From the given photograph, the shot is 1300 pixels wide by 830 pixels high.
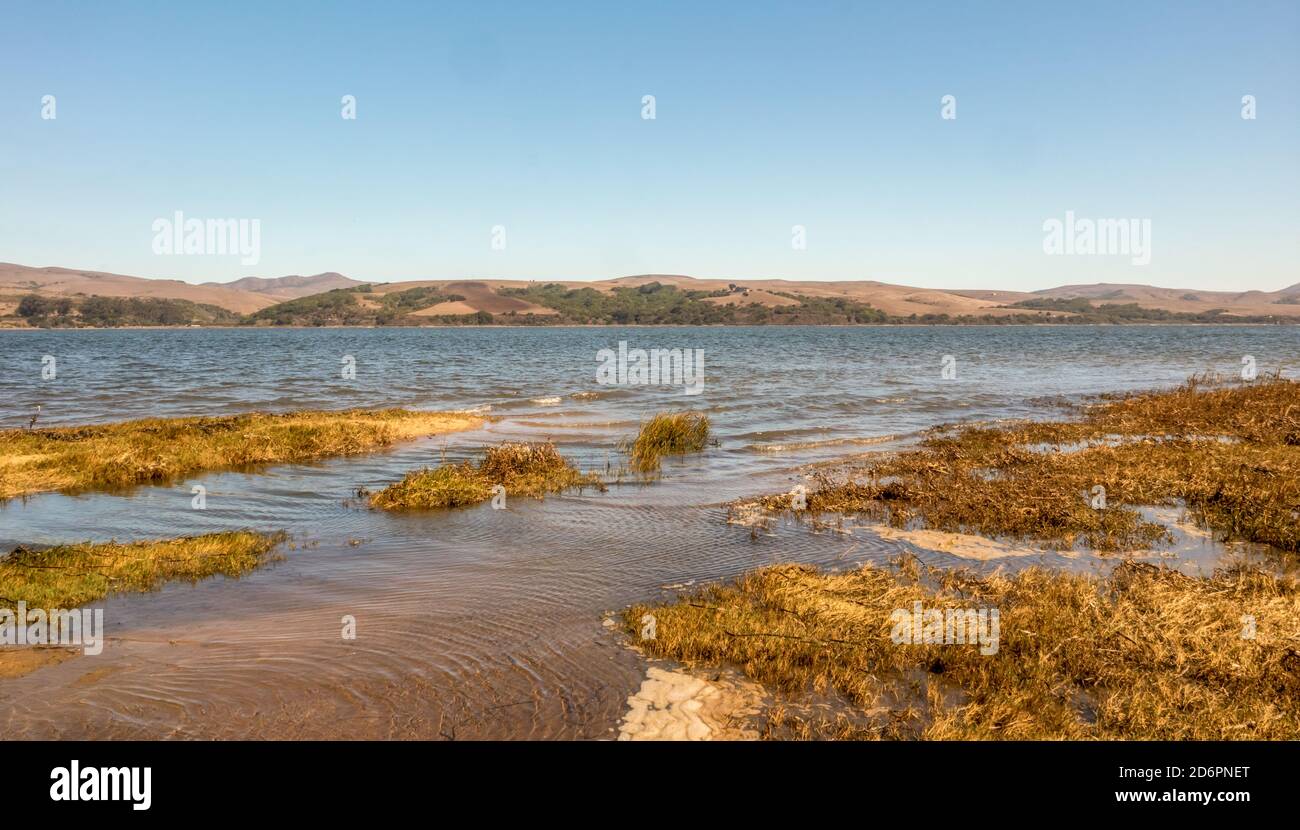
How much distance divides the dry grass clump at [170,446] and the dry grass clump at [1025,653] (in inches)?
628

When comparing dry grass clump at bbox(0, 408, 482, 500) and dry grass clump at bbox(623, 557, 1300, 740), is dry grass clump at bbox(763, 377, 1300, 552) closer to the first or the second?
dry grass clump at bbox(623, 557, 1300, 740)

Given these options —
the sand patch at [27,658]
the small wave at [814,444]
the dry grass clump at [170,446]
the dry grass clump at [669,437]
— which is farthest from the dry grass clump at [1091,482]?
the dry grass clump at [170,446]

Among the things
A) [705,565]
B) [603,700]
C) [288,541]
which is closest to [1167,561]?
[705,565]

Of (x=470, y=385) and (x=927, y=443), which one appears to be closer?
(x=927, y=443)

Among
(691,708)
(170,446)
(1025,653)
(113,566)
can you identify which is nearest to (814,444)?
(1025,653)

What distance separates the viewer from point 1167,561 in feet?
38.7

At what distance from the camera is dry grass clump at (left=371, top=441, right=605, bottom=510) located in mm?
16438

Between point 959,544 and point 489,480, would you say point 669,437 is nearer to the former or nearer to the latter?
point 489,480

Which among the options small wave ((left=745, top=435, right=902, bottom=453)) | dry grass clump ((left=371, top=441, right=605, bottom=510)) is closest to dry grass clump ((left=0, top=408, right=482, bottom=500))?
dry grass clump ((left=371, top=441, right=605, bottom=510))

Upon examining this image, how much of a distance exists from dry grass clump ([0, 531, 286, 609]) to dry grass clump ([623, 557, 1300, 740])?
24.1ft
